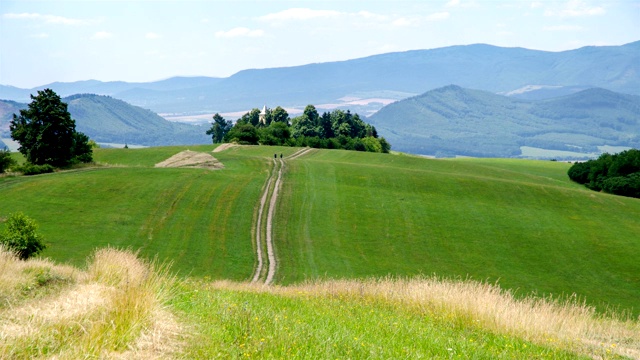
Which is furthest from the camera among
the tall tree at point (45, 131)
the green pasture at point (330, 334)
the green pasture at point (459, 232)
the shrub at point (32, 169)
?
the tall tree at point (45, 131)

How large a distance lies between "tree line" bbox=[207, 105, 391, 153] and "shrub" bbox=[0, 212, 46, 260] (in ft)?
338

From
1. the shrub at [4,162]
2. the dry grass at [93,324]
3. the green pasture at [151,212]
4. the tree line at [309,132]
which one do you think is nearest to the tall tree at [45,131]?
the shrub at [4,162]

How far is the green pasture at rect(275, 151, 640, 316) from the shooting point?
47812 mm

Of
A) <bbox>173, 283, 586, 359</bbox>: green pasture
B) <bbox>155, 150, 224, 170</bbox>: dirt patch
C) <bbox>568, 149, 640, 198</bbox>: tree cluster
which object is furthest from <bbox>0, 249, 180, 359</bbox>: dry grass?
<bbox>568, 149, 640, 198</bbox>: tree cluster

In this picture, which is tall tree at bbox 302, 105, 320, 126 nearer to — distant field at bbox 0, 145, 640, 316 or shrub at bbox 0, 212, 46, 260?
distant field at bbox 0, 145, 640, 316

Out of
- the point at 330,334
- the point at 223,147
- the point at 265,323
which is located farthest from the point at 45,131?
the point at 330,334

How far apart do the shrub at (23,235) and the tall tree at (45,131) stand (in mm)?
39653

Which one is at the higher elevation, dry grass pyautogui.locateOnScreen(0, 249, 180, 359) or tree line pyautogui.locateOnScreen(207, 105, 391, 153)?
tree line pyautogui.locateOnScreen(207, 105, 391, 153)

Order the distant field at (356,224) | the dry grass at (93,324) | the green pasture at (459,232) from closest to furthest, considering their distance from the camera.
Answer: the dry grass at (93,324)
the distant field at (356,224)
the green pasture at (459,232)

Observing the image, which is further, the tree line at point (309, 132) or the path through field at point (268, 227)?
the tree line at point (309, 132)

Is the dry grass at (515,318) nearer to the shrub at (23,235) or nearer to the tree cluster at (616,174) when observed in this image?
the shrub at (23,235)

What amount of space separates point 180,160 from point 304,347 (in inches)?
3359

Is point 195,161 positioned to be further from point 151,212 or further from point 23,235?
point 23,235

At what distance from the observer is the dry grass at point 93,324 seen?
9836 millimetres
